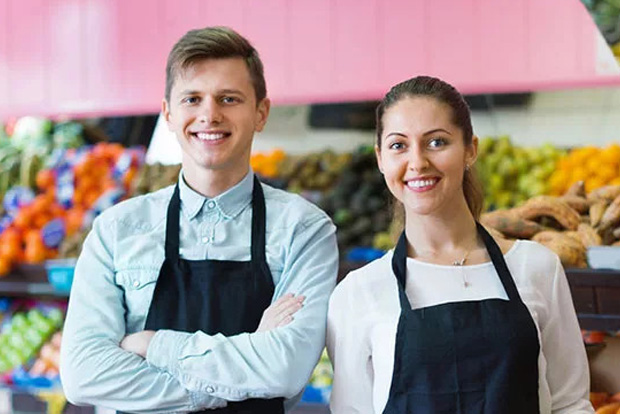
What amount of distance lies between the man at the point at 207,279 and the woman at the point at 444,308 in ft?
0.42

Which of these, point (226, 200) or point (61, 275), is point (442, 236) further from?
point (61, 275)

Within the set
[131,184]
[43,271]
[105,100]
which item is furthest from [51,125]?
[43,271]

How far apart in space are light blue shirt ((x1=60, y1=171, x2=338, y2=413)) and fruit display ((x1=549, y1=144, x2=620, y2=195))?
230 cm

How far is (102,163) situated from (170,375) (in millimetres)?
3530

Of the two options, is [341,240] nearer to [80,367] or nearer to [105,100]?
[105,100]

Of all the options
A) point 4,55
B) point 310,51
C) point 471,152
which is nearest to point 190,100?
point 471,152

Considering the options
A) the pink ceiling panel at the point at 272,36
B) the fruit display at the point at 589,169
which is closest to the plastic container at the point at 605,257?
the fruit display at the point at 589,169

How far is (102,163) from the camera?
5375mm

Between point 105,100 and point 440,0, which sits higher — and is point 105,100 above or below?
below

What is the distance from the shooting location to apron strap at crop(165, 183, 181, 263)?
2.12m

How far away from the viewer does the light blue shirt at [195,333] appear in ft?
6.50

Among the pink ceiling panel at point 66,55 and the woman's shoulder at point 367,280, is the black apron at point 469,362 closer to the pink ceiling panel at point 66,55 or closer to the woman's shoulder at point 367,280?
the woman's shoulder at point 367,280

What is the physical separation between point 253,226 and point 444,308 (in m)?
0.50

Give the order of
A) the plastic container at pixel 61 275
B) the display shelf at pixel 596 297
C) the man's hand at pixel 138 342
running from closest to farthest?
1. the man's hand at pixel 138 342
2. the display shelf at pixel 596 297
3. the plastic container at pixel 61 275
